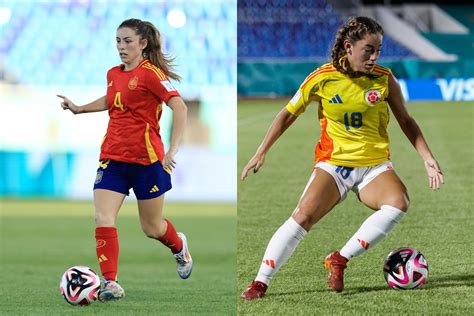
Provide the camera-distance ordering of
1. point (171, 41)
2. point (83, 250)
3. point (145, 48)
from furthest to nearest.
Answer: point (171, 41) → point (83, 250) → point (145, 48)

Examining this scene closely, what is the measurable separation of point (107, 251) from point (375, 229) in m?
1.40

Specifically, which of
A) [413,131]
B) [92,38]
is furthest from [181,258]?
[92,38]

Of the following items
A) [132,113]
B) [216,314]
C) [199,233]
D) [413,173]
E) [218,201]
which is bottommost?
[218,201]

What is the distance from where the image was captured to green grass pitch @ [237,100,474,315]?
4.85 metres

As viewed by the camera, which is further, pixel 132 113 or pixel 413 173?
pixel 413 173

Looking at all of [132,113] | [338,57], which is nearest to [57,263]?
[132,113]

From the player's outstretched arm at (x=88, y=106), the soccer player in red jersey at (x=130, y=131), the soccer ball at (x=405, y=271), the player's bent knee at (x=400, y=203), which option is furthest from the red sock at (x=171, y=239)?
the player's bent knee at (x=400, y=203)

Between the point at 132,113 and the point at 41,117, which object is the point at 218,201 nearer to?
the point at 41,117

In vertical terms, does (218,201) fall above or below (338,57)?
below

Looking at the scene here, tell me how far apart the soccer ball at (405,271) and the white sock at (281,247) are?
0.58m

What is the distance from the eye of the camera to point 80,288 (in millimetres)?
5188

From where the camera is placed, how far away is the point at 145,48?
5.34 m

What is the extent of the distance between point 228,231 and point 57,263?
143 inches

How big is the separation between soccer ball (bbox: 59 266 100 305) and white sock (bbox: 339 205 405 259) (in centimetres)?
131
